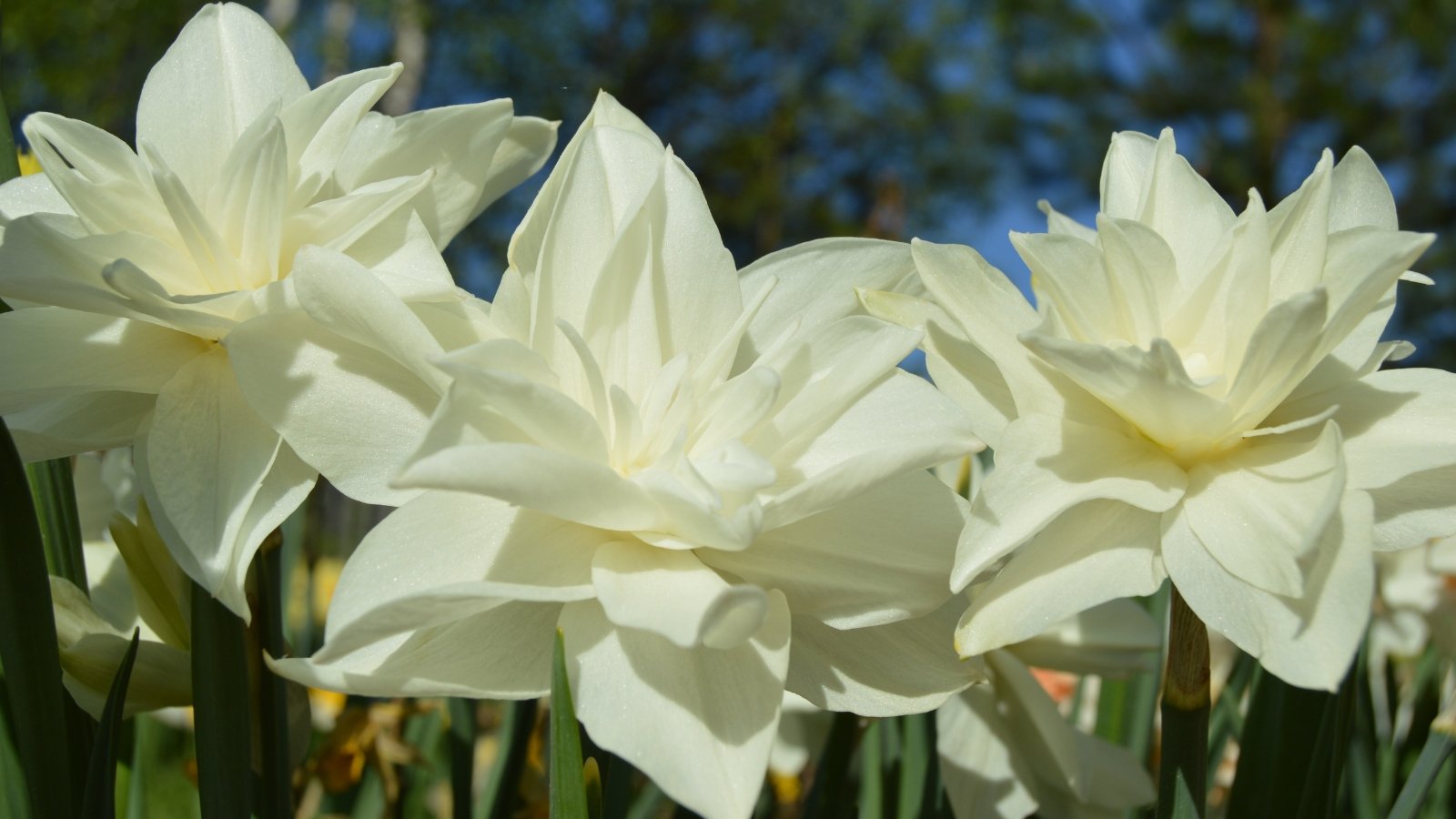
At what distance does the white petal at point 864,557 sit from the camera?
2.12 ft

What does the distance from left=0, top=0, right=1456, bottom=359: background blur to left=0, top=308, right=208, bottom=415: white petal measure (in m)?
8.27

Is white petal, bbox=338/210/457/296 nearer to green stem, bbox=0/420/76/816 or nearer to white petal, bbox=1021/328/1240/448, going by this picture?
green stem, bbox=0/420/76/816

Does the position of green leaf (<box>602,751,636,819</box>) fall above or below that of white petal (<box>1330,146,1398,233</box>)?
below

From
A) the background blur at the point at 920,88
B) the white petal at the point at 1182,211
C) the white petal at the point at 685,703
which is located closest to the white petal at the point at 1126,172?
the white petal at the point at 1182,211

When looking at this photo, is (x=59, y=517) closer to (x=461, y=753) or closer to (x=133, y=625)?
(x=133, y=625)

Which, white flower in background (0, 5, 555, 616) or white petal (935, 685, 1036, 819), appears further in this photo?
white petal (935, 685, 1036, 819)

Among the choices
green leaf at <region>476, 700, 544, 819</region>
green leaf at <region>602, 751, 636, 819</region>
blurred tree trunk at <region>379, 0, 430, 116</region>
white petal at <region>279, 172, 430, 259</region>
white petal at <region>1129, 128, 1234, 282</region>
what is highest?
blurred tree trunk at <region>379, 0, 430, 116</region>

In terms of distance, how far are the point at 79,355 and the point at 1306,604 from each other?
26.9 inches

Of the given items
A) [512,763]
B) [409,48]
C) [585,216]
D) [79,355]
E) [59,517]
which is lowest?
[512,763]

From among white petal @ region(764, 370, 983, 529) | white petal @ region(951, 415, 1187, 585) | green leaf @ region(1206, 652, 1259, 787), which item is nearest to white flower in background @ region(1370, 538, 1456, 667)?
green leaf @ region(1206, 652, 1259, 787)

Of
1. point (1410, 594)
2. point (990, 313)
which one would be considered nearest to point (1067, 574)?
point (990, 313)

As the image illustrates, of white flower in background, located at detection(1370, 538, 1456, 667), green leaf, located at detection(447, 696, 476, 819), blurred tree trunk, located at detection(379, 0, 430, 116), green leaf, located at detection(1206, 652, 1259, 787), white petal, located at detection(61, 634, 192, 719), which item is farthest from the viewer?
blurred tree trunk, located at detection(379, 0, 430, 116)

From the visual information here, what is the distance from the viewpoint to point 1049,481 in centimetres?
64

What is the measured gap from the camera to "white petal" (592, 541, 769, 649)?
1.80 feet
